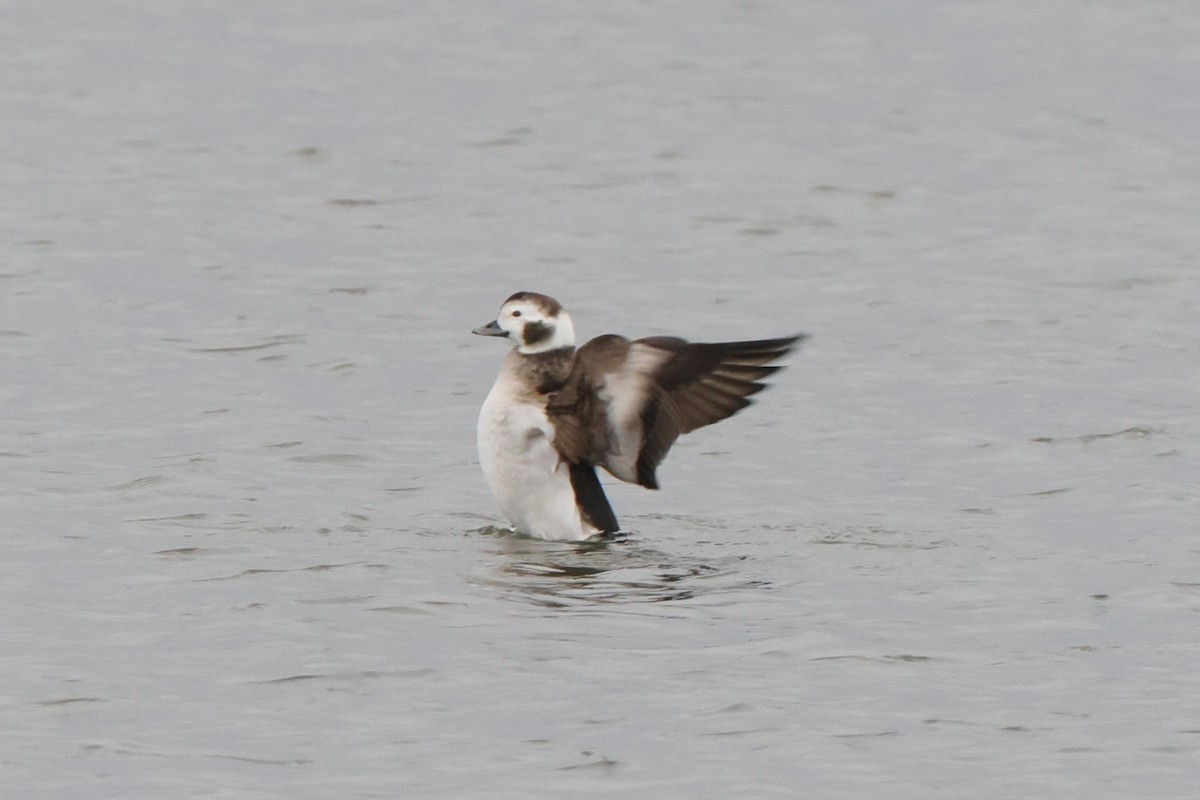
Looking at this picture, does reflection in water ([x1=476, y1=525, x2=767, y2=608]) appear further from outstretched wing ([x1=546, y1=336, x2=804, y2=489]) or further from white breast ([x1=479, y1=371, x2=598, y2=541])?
outstretched wing ([x1=546, y1=336, x2=804, y2=489])

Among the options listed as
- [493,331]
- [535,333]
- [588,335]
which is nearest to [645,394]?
[535,333]

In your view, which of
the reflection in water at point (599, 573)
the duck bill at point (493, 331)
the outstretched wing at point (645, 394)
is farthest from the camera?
the duck bill at point (493, 331)

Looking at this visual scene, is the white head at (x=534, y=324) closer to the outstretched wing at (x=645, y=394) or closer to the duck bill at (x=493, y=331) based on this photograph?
the duck bill at (x=493, y=331)

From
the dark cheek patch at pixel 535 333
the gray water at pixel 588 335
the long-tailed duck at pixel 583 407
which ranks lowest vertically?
the gray water at pixel 588 335

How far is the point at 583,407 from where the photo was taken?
9.72 m

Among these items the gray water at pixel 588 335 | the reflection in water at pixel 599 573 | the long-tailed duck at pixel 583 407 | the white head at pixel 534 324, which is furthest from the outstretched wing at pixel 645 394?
the gray water at pixel 588 335

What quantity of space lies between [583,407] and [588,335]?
526cm

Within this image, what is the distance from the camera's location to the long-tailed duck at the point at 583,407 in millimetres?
9453

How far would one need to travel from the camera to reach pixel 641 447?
9.66 m

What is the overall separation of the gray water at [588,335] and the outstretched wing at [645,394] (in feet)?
1.56

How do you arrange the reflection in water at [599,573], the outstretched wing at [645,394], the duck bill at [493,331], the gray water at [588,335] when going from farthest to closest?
1. the duck bill at [493,331]
2. the outstretched wing at [645,394]
3. the reflection in water at [599,573]
4. the gray water at [588,335]

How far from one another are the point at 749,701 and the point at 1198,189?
47.5 ft

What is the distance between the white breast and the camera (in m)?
9.75

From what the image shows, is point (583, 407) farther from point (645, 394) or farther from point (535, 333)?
point (535, 333)
